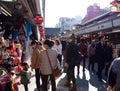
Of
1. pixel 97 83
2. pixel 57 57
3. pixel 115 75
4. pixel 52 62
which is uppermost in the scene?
pixel 115 75

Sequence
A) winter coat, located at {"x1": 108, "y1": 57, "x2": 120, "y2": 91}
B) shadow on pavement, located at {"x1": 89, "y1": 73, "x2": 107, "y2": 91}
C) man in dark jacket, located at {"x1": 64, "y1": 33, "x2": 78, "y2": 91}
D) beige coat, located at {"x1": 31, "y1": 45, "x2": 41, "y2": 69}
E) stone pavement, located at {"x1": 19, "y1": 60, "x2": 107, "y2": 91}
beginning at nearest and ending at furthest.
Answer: winter coat, located at {"x1": 108, "y1": 57, "x2": 120, "y2": 91}, beige coat, located at {"x1": 31, "y1": 45, "x2": 41, "y2": 69}, man in dark jacket, located at {"x1": 64, "y1": 33, "x2": 78, "y2": 91}, stone pavement, located at {"x1": 19, "y1": 60, "x2": 107, "y2": 91}, shadow on pavement, located at {"x1": 89, "y1": 73, "x2": 107, "y2": 91}

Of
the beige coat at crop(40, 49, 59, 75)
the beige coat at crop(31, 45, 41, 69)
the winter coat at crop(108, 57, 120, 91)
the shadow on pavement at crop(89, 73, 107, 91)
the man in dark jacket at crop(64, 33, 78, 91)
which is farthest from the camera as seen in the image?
the shadow on pavement at crop(89, 73, 107, 91)

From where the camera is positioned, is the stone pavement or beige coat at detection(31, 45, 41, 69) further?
the stone pavement

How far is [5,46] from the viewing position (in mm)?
7848

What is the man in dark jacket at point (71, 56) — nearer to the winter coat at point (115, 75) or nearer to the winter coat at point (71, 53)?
the winter coat at point (71, 53)

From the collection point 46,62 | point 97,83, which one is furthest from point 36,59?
point 97,83

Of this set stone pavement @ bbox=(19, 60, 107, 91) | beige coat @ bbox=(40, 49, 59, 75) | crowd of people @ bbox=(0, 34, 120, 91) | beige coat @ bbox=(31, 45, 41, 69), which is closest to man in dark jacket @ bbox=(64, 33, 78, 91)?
crowd of people @ bbox=(0, 34, 120, 91)

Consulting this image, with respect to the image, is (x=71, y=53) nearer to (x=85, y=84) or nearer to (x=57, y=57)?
(x=57, y=57)

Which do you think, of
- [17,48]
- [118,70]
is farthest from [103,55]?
[118,70]

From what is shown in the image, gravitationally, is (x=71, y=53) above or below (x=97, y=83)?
above

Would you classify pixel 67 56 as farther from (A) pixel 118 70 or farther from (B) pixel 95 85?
(A) pixel 118 70

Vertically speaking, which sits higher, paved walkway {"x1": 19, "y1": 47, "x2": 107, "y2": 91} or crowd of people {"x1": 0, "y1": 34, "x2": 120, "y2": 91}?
crowd of people {"x1": 0, "y1": 34, "x2": 120, "y2": 91}

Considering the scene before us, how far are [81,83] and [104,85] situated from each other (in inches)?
35.7

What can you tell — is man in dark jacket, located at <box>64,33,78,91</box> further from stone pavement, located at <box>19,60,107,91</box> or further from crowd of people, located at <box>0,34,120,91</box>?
stone pavement, located at <box>19,60,107,91</box>
